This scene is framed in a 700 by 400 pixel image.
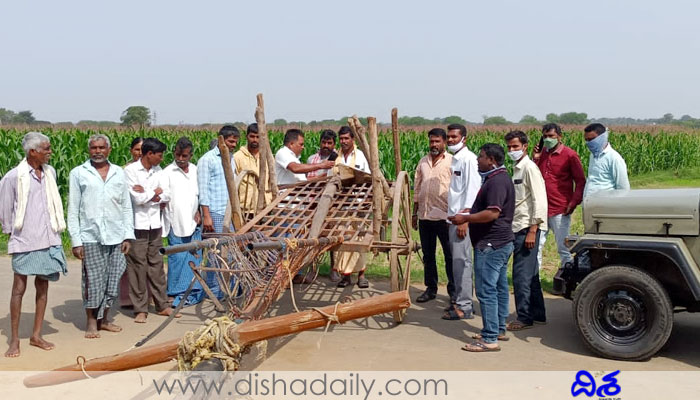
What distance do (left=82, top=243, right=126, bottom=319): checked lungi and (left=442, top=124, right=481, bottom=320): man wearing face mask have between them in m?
3.41

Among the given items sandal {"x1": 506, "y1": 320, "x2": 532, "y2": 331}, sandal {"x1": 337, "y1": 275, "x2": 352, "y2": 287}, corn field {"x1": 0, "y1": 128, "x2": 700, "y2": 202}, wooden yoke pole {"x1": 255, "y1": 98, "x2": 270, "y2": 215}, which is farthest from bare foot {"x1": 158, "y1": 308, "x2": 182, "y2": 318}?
corn field {"x1": 0, "y1": 128, "x2": 700, "y2": 202}

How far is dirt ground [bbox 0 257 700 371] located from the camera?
5.23 meters

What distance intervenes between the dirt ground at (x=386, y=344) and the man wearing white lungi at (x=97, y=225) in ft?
1.32

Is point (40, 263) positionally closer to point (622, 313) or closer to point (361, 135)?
point (361, 135)

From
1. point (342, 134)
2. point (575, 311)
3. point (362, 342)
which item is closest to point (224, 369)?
point (362, 342)

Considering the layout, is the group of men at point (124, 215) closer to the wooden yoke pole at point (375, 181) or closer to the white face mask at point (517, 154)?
the wooden yoke pole at point (375, 181)

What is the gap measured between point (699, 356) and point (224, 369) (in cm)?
416

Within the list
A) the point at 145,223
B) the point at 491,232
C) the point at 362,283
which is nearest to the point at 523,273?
the point at 491,232

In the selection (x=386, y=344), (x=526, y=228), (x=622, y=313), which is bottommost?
(x=386, y=344)

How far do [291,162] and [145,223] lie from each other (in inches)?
72.5

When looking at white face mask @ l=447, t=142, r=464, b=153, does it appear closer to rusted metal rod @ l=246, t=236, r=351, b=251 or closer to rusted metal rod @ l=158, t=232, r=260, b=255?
rusted metal rod @ l=246, t=236, r=351, b=251

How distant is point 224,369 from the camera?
3.56 m

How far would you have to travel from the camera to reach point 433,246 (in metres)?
7.41

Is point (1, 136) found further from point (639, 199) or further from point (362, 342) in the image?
point (639, 199)
